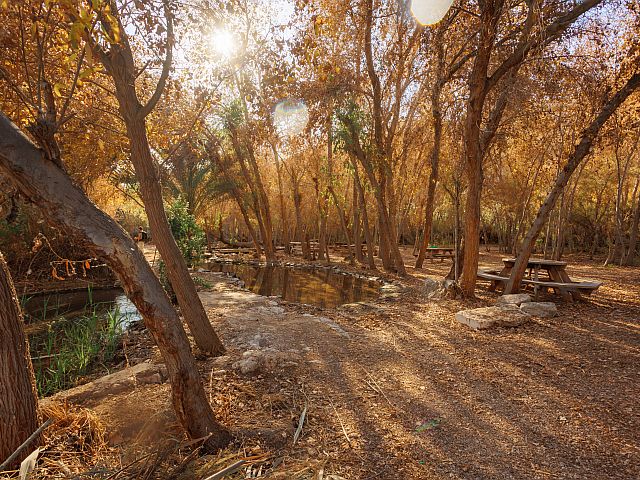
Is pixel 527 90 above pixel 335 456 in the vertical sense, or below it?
above

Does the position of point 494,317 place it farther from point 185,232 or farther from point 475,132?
point 185,232

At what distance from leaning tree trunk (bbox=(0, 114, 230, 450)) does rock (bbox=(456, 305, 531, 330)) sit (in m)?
4.95

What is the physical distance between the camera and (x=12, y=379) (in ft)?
7.27

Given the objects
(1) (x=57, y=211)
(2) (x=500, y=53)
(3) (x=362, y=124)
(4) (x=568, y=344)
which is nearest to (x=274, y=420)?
(1) (x=57, y=211)

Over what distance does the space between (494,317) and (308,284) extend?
26.2 feet

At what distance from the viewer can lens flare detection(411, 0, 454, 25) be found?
22.7ft

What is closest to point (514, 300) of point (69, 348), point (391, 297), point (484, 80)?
point (391, 297)

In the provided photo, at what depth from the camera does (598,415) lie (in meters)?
3.29

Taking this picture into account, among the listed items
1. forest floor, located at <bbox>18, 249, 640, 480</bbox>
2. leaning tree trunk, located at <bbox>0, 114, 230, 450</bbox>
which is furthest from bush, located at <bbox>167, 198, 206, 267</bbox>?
leaning tree trunk, located at <bbox>0, 114, 230, 450</bbox>

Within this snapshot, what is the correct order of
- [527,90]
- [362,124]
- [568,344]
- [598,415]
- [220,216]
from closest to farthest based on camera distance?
1. [598,415]
2. [568,344]
3. [527,90]
4. [362,124]
5. [220,216]

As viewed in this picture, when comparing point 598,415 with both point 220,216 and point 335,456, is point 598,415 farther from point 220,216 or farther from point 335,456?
point 220,216

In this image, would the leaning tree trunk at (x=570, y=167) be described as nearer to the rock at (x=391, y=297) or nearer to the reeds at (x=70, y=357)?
the rock at (x=391, y=297)

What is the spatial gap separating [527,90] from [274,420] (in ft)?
26.2

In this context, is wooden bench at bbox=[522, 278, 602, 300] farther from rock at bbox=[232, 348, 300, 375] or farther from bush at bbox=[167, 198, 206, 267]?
bush at bbox=[167, 198, 206, 267]
